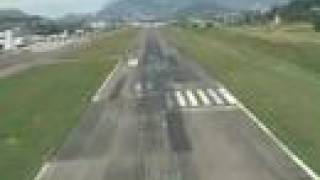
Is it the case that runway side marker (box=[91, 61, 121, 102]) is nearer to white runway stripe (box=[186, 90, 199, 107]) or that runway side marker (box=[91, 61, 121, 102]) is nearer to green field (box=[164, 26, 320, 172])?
white runway stripe (box=[186, 90, 199, 107])

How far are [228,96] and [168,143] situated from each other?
15.1 meters

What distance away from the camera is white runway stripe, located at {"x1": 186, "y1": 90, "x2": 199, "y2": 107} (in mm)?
38656

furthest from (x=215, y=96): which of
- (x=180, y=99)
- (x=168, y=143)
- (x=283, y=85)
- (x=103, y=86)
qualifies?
(x=168, y=143)

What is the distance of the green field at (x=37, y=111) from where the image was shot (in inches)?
1009

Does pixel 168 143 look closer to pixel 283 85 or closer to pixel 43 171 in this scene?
pixel 43 171

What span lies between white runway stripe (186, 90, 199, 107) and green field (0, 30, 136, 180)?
17.4ft

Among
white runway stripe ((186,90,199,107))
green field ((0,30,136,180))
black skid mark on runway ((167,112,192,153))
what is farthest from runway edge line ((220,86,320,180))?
green field ((0,30,136,180))

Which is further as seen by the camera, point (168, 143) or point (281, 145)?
point (168, 143)

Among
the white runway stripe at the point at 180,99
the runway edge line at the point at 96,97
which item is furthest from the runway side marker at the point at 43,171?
the white runway stripe at the point at 180,99

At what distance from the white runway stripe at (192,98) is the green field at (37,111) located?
5310 mm

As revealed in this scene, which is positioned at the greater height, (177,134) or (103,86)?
(177,134)

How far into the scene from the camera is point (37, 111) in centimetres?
3888

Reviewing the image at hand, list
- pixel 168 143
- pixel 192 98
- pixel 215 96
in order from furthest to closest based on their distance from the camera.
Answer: pixel 215 96, pixel 192 98, pixel 168 143

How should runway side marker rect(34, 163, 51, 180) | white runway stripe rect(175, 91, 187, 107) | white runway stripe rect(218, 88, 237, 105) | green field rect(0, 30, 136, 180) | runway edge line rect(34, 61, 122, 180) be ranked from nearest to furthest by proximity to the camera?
runway side marker rect(34, 163, 51, 180)
runway edge line rect(34, 61, 122, 180)
green field rect(0, 30, 136, 180)
white runway stripe rect(175, 91, 187, 107)
white runway stripe rect(218, 88, 237, 105)
